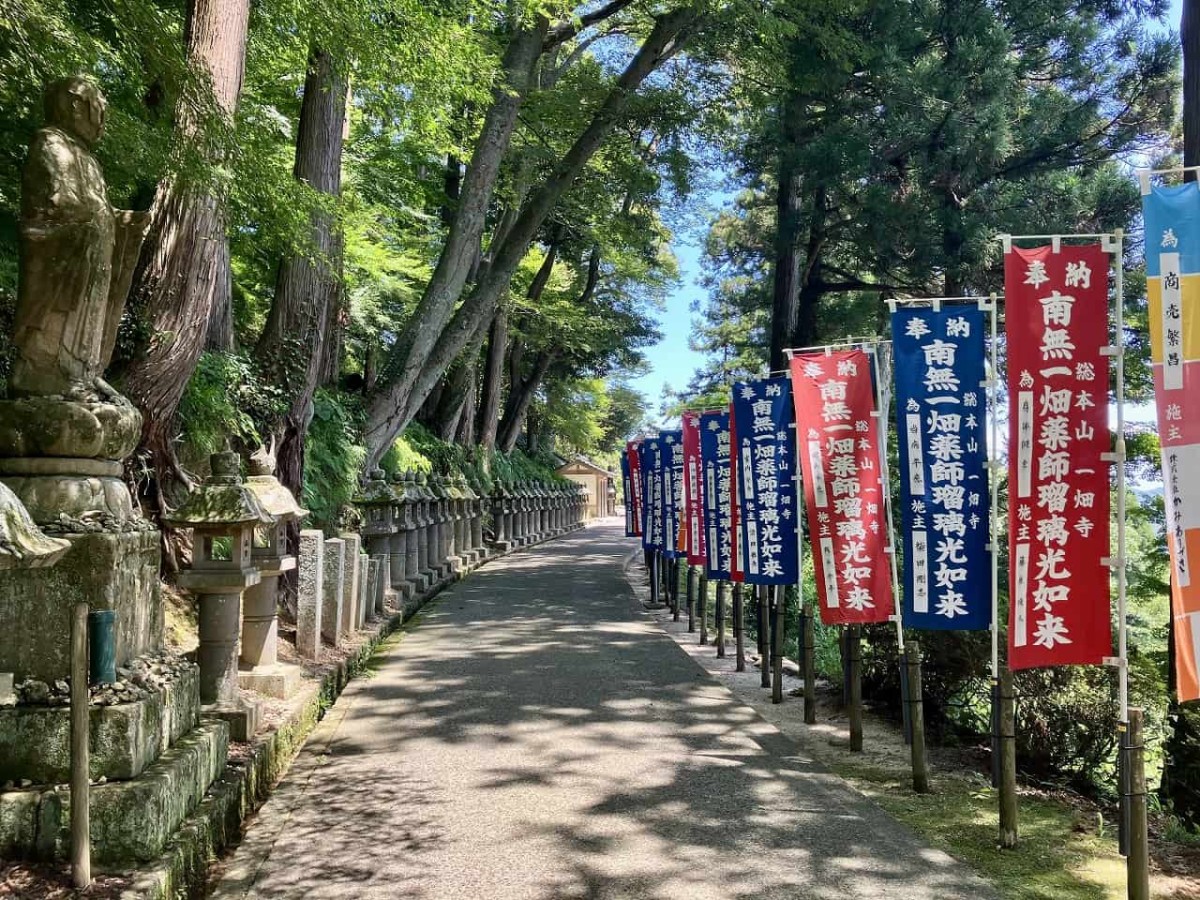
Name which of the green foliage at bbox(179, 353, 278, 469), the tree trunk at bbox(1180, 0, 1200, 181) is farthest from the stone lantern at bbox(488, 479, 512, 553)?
the tree trunk at bbox(1180, 0, 1200, 181)

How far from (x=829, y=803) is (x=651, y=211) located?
58.7ft

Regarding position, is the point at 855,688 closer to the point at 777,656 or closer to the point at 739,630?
the point at 777,656

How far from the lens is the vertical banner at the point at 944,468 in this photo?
211 inches

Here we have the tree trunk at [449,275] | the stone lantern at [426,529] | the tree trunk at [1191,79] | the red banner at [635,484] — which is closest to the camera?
the tree trunk at [1191,79]

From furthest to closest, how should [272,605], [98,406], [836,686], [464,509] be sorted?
[464,509] < [836,686] < [272,605] < [98,406]

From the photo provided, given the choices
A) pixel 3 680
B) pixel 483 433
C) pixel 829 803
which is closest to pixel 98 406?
pixel 3 680

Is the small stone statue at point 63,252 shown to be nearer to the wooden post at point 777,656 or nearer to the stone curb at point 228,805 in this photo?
the stone curb at point 228,805

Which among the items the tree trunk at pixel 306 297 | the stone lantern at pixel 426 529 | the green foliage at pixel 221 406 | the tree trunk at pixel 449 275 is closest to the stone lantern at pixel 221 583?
the green foliage at pixel 221 406

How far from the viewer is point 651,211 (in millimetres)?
21484

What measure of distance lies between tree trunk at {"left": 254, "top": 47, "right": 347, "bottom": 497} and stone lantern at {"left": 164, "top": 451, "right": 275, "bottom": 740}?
12.3 ft

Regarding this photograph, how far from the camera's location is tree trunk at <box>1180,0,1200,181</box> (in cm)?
614

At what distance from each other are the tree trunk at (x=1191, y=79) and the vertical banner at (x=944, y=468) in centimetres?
226

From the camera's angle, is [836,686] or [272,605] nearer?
[272,605]

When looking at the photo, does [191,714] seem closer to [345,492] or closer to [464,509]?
[345,492]
